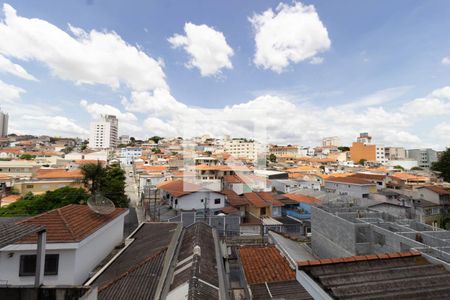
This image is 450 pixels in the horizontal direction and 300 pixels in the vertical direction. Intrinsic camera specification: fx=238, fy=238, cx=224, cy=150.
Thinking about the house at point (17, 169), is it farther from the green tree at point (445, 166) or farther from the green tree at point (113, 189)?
the green tree at point (445, 166)

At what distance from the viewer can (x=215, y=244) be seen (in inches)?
335

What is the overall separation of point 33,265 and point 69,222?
4.13 feet

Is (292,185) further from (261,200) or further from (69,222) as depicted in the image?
(69,222)

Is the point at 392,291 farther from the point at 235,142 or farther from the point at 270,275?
the point at 235,142

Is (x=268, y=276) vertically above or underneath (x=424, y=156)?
underneath

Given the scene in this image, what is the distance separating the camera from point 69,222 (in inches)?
276

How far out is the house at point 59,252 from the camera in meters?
6.09

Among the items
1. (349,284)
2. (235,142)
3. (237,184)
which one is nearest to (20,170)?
(237,184)

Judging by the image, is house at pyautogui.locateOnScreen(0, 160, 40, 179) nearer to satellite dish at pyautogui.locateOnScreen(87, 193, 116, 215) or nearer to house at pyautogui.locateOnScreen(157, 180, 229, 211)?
house at pyautogui.locateOnScreen(157, 180, 229, 211)

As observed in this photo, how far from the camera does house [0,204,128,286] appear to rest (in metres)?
6.09

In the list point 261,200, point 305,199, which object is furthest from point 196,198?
point 305,199

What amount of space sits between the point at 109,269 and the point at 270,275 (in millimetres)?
5761

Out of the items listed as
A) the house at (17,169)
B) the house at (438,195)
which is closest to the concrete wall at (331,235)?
the house at (438,195)

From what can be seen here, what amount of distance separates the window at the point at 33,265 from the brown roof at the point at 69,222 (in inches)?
17.9
